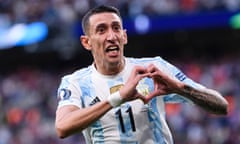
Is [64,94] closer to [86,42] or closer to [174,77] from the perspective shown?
[86,42]

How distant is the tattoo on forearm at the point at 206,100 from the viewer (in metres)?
5.40

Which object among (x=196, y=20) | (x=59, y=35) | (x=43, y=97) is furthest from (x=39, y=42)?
(x=196, y=20)

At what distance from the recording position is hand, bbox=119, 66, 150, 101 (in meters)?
5.13

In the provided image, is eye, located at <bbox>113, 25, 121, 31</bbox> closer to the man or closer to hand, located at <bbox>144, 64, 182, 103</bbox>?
the man

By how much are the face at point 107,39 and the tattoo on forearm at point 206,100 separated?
572mm

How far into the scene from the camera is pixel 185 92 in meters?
5.36

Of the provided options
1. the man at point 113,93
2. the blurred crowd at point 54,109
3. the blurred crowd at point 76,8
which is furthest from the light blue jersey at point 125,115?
the blurred crowd at point 76,8

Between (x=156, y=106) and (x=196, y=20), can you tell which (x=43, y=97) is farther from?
(x=156, y=106)

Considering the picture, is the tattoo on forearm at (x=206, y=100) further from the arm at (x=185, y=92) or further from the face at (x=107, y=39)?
the face at (x=107, y=39)

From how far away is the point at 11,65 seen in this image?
2425 centimetres

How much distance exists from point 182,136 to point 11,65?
27.8 feet

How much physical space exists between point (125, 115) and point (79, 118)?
1.55 ft

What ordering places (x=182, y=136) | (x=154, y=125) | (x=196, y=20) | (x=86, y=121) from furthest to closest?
(x=196, y=20)
(x=182, y=136)
(x=154, y=125)
(x=86, y=121)

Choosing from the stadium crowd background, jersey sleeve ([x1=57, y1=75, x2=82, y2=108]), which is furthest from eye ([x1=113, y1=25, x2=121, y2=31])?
the stadium crowd background
